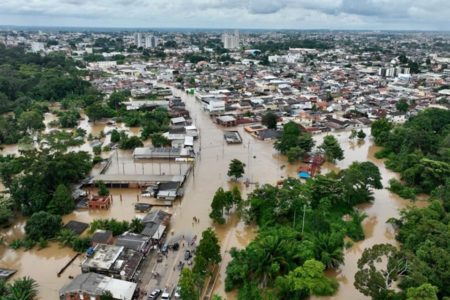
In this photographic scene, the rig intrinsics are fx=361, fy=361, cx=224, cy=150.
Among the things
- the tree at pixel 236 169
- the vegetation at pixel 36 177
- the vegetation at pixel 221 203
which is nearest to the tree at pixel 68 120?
the vegetation at pixel 36 177

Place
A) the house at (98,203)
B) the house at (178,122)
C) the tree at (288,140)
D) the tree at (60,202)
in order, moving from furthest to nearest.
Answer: the house at (178,122) → the tree at (288,140) → the house at (98,203) → the tree at (60,202)

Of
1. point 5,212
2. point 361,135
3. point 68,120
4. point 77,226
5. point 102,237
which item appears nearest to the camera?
point 102,237

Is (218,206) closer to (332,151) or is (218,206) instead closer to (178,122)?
(332,151)

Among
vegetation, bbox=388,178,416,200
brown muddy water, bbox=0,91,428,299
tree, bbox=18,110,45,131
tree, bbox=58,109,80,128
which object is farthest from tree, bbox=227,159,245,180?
tree, bbox=18,110,45,131

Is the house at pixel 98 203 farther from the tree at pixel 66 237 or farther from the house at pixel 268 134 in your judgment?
the house at pixel 268 134

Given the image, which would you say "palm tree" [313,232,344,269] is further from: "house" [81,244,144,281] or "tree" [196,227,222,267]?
"house" [81,244,144,281]

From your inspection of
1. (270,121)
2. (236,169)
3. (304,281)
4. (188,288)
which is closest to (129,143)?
(236,169)
